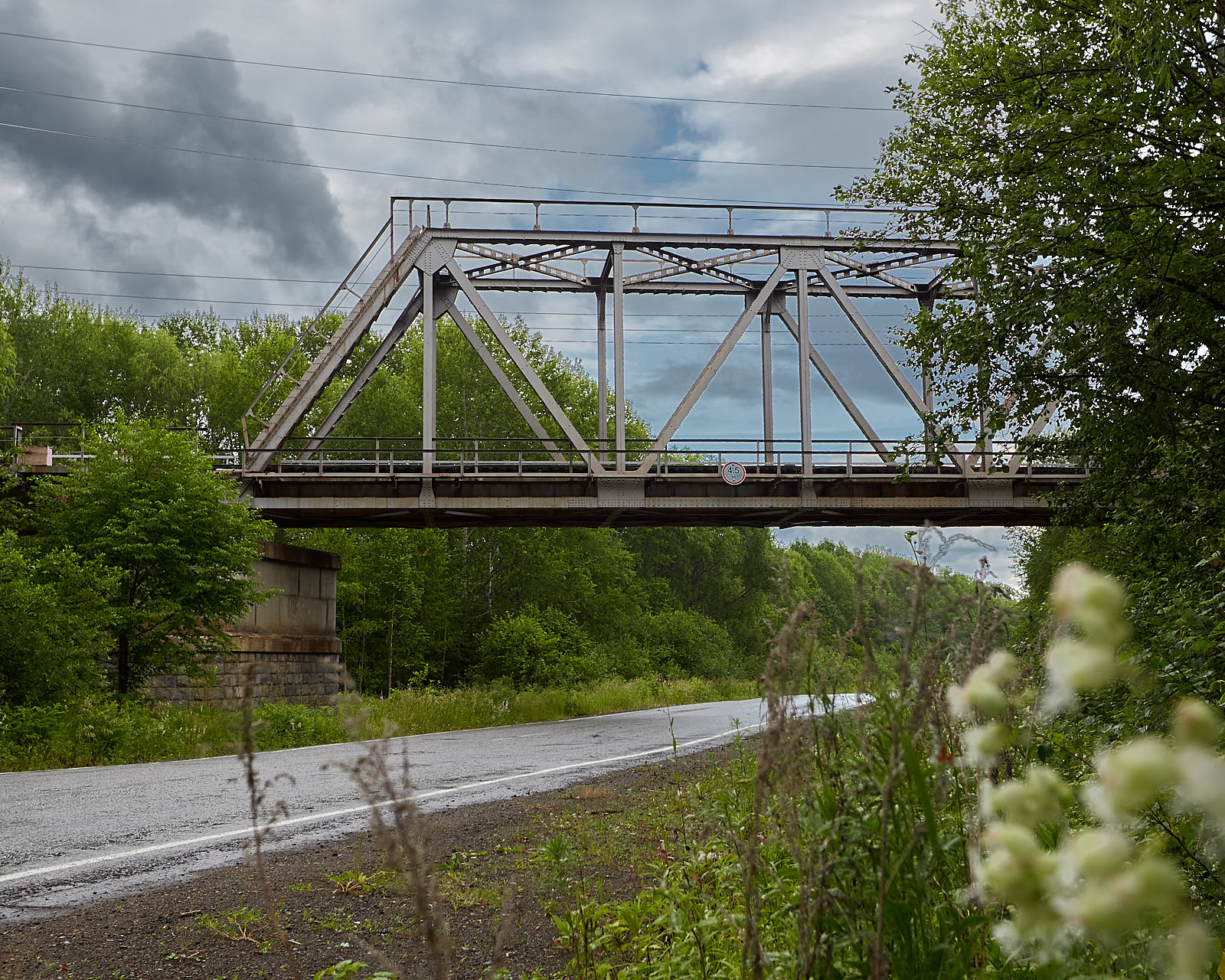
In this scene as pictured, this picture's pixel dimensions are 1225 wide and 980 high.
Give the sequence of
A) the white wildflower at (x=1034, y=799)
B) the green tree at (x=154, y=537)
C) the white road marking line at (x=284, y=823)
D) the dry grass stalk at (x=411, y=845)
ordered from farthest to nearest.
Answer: the green tree at (x=154, y=537) → the white road marking line at (x=284, y=823) → the dry grass stalk at (x=411, y=845) → the white wildflower at (x=1034, y=799)

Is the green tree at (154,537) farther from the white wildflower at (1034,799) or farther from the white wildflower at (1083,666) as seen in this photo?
the white wildflower at (1083,666)

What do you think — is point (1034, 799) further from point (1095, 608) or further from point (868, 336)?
point (868, 336)

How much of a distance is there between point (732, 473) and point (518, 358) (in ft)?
19.0

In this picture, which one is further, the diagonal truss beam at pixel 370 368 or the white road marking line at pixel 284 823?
the diagonal truss beam at pixel 370 368

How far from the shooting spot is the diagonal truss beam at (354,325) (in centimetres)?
2534

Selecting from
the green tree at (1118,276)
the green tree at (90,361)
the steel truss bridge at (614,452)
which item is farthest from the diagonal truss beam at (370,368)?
the green tree at (90,361)

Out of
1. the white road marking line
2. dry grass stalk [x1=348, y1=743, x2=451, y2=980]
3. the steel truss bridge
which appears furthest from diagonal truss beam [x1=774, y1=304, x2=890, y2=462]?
dry grass stalk [x1=348, y1=743, x2=451, y2=980]

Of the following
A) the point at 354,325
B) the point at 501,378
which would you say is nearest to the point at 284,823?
the point at 501,378

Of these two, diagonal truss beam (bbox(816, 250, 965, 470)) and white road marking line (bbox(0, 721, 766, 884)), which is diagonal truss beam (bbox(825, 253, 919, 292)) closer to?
diagonal truss beam (bbox(816, 250, 965, 470))

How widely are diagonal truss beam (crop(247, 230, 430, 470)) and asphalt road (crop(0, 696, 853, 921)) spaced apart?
13159 millimetres

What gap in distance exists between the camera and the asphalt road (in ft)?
17.2

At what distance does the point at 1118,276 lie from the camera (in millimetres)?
7738

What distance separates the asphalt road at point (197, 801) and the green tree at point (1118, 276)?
4072 mm

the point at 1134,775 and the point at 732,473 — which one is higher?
the point at 732,473
